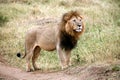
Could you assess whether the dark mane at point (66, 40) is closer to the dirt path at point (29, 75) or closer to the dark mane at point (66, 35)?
the dark mane at point (66, 35)

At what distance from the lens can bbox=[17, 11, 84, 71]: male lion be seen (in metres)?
9.74

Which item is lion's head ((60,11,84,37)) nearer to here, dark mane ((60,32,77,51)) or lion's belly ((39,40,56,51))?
dark mane ((60,32,77,51))

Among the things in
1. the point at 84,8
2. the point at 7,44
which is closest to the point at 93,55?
the point at 7,44

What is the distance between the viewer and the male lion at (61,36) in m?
9.74

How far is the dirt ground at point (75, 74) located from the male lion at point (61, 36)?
2.05ft

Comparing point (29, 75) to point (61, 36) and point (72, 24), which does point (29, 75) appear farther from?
point (72, 24)

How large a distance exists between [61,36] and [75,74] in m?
1.71

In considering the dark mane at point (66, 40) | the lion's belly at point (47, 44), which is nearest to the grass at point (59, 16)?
the lion's belly at point (47, 44)

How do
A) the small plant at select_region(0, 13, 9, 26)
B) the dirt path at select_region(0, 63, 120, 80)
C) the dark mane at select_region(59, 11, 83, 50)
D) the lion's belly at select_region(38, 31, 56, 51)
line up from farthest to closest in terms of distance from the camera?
the small plant at select_region(0, 13, 9, 26) < the lion's belly at select_region(38, 31, 56, 51) < the dark mane at select_region(59, 11, 83, 50) < the dirt path at select_region(0, 63, 120, 80)

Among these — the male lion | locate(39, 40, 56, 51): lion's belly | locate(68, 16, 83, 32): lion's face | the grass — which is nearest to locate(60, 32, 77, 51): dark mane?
the male lion

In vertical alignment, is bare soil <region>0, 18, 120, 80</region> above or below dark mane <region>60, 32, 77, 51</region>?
below

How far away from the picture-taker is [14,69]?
11.2 meters

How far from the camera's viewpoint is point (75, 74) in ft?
27.6

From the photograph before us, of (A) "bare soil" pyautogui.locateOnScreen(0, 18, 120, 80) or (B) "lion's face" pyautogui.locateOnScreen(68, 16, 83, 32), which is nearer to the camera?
(A) "bare soil" pyautogui.locateOnScreen(0, 18, 120, 80)
